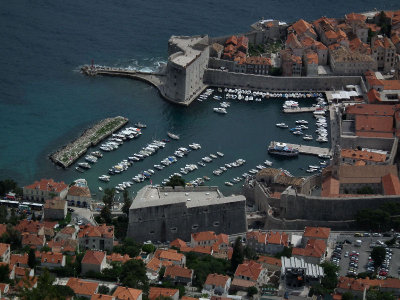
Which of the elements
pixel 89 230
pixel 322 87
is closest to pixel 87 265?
pixel 89 230

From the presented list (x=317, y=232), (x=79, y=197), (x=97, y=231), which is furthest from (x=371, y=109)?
(x=97, y=231)

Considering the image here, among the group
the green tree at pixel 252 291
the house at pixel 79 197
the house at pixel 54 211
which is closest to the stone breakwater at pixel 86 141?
the house at pixel 79 197

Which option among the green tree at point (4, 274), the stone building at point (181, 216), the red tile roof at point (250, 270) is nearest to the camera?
the green tree at point (4, 274)

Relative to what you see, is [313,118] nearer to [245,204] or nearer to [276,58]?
[276,58]

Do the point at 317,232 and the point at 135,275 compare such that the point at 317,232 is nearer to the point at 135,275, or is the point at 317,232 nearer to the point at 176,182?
the point at 176,182

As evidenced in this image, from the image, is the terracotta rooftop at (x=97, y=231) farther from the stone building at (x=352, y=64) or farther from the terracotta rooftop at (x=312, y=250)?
the stone building at (x=352, y=64)

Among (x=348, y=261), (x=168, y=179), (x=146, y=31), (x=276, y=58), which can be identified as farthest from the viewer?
(x=146, y=31)

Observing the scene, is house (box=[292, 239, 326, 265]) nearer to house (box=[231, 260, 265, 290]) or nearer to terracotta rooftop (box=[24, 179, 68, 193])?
house (box=[231, 260, 265, 290])
